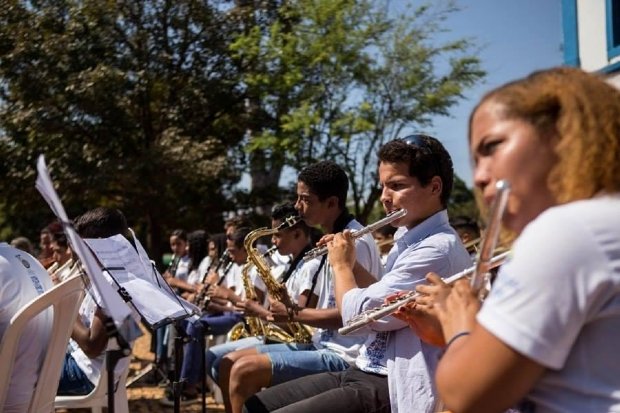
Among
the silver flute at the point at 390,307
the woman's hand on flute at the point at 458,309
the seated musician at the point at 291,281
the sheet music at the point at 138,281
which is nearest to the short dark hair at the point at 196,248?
the seated musician at the point at 291,281

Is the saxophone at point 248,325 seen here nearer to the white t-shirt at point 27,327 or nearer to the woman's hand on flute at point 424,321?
the white t-shirt at point 27,327

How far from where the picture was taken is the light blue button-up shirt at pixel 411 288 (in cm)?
284

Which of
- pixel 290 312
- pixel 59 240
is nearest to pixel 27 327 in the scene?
pixel 290 312

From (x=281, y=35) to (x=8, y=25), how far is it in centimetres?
710

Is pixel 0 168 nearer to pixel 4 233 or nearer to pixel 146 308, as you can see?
pixel 4 233

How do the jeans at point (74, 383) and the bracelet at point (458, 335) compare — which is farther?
the jeans at point (74, 383)

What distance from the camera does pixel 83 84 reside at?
1612 cm

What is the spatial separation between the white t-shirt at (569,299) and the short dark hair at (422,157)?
1729mm

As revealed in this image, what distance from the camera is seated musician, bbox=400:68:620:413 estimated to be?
135 cm

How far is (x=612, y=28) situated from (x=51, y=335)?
514 centimetres

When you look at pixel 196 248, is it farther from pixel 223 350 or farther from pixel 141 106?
pixel 141 106

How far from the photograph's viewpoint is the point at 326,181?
4.30 metres

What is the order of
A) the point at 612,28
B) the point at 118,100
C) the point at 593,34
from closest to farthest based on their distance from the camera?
the point at 612,28, the point at 593,34, the point at 118,100

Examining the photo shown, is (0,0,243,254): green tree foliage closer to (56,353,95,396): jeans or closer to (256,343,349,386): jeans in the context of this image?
(56,353,95,396): jeans
